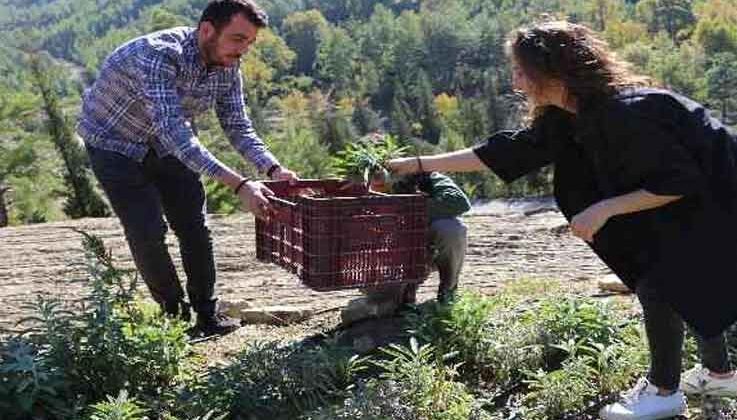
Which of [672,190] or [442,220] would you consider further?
[442,220]

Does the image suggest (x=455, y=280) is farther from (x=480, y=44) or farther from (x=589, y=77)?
(x=480, y=44)

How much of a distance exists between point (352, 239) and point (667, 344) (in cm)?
123

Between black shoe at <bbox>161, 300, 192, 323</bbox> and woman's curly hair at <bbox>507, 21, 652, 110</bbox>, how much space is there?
2496mm

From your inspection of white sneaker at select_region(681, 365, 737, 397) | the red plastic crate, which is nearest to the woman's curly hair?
the red plastic crate

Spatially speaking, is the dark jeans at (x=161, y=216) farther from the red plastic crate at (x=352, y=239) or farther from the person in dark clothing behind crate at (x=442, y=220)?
the person in dark clothing behind crate at (x=442, y=220)

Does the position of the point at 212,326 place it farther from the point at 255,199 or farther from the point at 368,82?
the point at 368,82

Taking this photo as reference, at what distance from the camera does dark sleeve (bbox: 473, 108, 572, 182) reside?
3412 mm

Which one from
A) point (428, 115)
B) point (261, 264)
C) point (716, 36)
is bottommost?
point (428, 115)

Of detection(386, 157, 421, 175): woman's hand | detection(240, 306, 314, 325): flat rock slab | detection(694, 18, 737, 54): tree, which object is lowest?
detection(694, 18, 737, 54): tree

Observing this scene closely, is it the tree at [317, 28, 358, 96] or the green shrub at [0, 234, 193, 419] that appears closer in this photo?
the green shrub at [0, 234, 193, 419]

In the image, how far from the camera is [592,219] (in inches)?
118

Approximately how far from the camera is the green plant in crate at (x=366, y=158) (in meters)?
4.06

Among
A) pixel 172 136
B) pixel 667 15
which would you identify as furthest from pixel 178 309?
pixel 667 15

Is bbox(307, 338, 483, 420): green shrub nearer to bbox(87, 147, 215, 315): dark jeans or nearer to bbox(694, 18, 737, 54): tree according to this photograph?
bbox(87, 147, 215, 315): dark jeans
